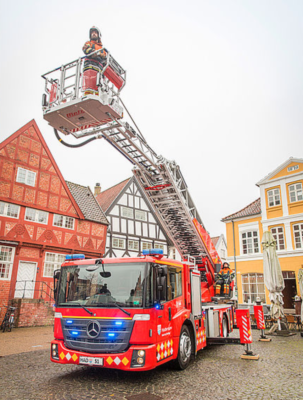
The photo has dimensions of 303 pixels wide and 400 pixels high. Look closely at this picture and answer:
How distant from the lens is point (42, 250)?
18.2 m

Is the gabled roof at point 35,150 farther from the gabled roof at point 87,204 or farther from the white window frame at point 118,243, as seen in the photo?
the white window frame at point 118,243

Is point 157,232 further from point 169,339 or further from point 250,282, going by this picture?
point 169,339

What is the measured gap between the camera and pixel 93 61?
698 centimetres

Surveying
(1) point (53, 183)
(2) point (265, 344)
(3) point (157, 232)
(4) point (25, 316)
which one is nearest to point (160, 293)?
(2) point (265, 344)

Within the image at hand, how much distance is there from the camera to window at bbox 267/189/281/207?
846 inches

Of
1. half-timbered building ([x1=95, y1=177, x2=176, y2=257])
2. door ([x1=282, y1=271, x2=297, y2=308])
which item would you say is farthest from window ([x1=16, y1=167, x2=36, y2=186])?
door ([x1=282, y1=271, x2=297, y2=308])

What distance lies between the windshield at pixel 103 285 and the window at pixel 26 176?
1316 cm

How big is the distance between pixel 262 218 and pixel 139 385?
1837 centimetres

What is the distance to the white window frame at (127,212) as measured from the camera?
24.6 metres

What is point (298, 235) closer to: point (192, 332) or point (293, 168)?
point (293, 168)

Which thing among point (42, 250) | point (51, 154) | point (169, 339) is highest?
point (51, 154)

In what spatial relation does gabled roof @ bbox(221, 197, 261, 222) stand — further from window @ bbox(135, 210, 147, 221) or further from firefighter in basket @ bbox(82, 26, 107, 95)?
firefighter in basket @ bbox(82, 26, 107, 95)

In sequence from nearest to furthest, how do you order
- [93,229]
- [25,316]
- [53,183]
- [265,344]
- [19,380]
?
[19,380], [265,344], [25,316], [53,183], [93,229]

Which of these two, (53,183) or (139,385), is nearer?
(139,385)
